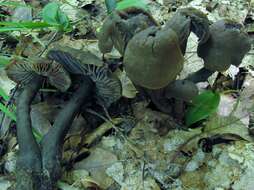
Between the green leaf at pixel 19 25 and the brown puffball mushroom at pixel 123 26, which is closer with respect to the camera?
the brown puffball mushroom at pixel 123 26

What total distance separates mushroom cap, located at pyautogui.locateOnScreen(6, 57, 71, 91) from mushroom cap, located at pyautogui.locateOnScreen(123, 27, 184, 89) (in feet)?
1.33

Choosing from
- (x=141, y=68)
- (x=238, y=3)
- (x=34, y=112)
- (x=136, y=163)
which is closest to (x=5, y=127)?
(x=34, y=112)

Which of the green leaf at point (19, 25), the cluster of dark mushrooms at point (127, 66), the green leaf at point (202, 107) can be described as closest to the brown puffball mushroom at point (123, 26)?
the cluster of dark mushrooms at point (127, 66)

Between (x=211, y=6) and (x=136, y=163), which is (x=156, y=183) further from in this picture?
(x=211, y=6)

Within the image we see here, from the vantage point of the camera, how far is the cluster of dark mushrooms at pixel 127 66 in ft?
5.52

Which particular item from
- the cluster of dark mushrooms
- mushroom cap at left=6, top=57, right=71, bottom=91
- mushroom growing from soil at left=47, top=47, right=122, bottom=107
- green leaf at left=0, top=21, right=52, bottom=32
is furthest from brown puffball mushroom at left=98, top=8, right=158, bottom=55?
green leaf at left=0, top=21, right=52, bottom=32

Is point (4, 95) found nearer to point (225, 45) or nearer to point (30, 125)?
point (30, 125)

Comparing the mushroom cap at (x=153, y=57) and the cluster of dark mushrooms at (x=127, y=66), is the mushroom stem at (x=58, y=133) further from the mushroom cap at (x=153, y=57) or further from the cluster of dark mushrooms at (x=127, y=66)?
the mushroom cap at (x=153, y=57)

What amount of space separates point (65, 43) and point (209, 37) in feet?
3.37

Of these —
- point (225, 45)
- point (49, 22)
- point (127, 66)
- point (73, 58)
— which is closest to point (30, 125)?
point (73, 58)

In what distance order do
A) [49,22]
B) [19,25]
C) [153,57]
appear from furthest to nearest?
[49,22], [19,25], [153,57]

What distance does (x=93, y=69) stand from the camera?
193 centimetres

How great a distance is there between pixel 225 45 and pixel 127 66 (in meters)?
0.46

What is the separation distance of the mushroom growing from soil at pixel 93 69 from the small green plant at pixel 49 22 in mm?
469
